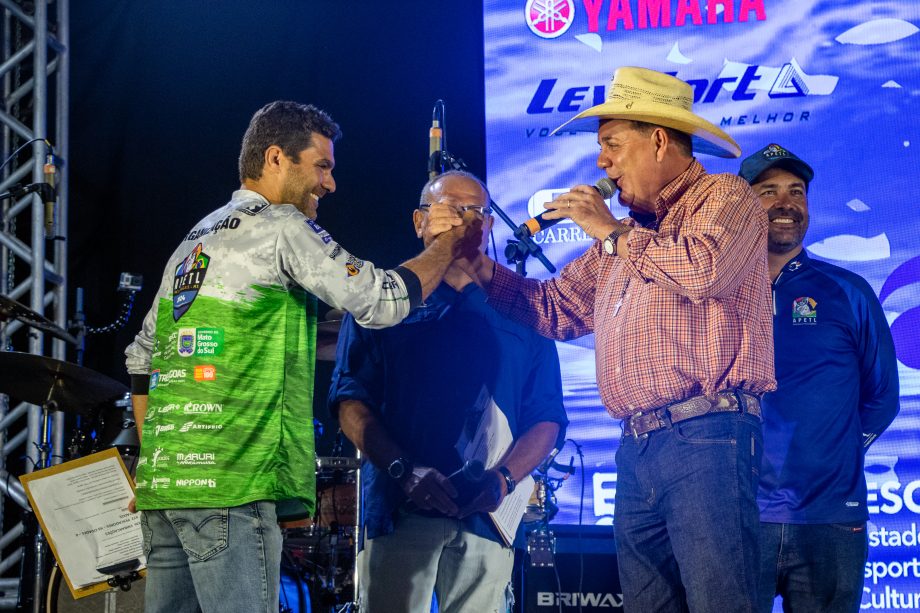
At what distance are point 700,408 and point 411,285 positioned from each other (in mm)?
844

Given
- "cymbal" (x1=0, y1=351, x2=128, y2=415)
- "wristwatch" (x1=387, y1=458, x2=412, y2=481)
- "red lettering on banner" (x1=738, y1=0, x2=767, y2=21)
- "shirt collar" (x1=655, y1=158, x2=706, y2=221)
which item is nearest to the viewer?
"shirt collar" (x1=655, y1=158, x2=706, y2=221)

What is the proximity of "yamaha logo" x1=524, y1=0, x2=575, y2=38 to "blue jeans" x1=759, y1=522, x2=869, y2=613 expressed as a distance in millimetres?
3226

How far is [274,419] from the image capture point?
8.07 ft

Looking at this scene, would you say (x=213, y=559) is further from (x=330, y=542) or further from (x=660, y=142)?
(x=330, y=542)

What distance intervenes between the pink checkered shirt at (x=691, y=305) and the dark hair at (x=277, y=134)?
972 mm

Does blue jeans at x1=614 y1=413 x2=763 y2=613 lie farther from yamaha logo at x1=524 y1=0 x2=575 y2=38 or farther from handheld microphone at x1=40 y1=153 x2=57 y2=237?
handheld microphone at x1=40 y1=153 x2=57 y2=237

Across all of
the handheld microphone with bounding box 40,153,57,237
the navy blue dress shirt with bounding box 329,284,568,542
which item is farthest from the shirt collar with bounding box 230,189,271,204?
the handheld microphone with bounding box 40,153,57,237

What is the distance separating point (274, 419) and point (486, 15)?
382 centimetres

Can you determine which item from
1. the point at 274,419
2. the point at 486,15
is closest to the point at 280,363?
the point at 274,419

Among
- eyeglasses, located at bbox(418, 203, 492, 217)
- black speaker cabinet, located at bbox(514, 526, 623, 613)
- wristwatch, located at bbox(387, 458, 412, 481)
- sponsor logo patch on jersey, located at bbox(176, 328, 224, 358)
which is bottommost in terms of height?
black speaker cabinet, located at bbox(514, 526, 623, 613)

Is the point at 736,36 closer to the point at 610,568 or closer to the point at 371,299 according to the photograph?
the point at 610,568

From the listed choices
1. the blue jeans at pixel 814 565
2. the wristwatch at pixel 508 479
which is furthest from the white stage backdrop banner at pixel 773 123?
the wristwatch at pixel 508 479

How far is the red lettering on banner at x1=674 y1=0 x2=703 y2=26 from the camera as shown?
5360 millimetres

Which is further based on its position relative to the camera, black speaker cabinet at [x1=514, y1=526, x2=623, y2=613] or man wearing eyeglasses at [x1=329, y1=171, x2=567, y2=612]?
black speaker cabinet at [x1=514, y1=526, x2=623, y2=613]
